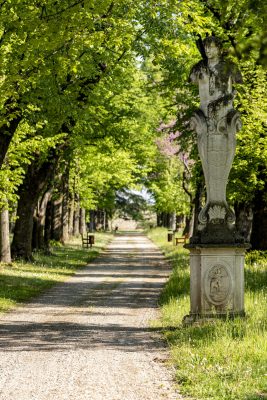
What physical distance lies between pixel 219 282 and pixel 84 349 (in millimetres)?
2662

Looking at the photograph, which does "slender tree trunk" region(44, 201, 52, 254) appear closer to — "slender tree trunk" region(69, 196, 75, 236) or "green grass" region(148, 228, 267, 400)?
"slender tree trunk" region(69, 196, 75, 236)

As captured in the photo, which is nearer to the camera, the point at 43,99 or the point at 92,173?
the point at 43,99

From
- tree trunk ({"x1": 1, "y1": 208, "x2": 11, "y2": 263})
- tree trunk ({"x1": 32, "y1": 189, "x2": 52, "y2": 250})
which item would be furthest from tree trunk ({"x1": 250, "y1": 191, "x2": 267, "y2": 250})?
tree trunk ({"x1": 32, "y1": 189, "x2": 52, "y2": 250})

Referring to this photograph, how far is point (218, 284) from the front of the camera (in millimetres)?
11172

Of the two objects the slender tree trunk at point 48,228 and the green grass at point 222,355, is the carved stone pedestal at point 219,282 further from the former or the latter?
the slender tree trunk at point 48,228

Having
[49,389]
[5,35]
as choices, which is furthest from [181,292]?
[49,389]

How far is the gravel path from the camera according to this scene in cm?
729

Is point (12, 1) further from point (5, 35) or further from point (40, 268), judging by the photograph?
point (40, 268)

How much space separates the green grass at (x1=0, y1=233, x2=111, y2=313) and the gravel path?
51 cm

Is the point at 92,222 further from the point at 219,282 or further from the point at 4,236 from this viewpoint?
the point at 219,282

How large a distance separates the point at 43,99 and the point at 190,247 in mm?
7246

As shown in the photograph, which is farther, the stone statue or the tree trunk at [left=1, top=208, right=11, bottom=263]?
the tree trunk at [left=1, top=208, right=11, bottom=263]

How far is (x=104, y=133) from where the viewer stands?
30.4 meters

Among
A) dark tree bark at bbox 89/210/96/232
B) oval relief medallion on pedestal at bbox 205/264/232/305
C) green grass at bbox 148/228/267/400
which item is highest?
dark tree bark at bbox 89/210/96/232
